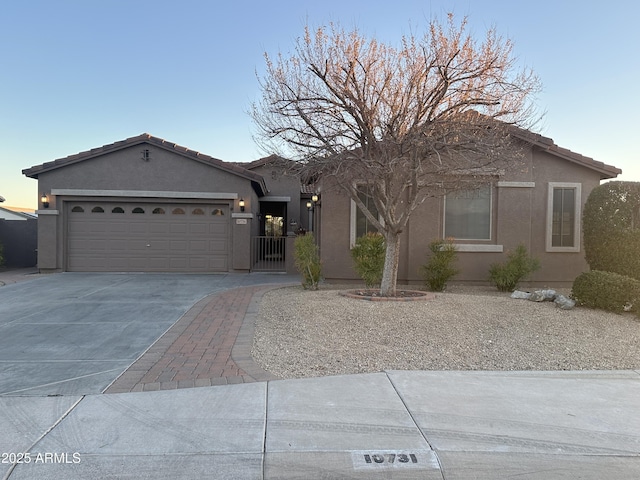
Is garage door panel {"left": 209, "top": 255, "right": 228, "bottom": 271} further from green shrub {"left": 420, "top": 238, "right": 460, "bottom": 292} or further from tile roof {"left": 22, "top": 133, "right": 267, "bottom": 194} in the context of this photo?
green shrub {"left": 420, "top": 238, "right": 460, "bottom": 292}

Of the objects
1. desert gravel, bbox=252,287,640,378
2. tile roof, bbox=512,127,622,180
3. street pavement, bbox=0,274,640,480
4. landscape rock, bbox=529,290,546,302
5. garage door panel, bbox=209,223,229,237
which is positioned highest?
tile roof, bbox=512,127,622,180

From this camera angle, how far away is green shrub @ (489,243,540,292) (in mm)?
10805

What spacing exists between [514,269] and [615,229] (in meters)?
2.42

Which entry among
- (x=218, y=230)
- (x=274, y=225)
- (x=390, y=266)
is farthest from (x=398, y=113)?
(x=274, y=225)

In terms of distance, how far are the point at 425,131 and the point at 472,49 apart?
6.11ft

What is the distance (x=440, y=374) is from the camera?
4.95 m

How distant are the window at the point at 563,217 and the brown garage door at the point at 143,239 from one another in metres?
10.6

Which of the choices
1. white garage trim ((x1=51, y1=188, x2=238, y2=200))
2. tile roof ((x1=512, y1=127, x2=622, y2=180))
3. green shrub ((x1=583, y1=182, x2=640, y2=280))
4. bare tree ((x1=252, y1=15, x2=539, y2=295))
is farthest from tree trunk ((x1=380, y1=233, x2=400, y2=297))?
white garage trim ((x1=51, y1=188, x2=238, y2=200))

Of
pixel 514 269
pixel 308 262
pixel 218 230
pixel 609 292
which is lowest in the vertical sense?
pixel 609 292

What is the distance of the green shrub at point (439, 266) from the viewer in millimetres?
10828

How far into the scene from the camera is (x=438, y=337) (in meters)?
6.27

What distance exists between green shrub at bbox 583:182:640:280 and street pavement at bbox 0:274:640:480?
4821mm

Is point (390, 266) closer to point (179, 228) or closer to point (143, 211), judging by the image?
point (179, 228)

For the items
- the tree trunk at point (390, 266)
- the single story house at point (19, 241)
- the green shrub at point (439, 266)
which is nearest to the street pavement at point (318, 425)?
the tree trunk at point (390, 266)
